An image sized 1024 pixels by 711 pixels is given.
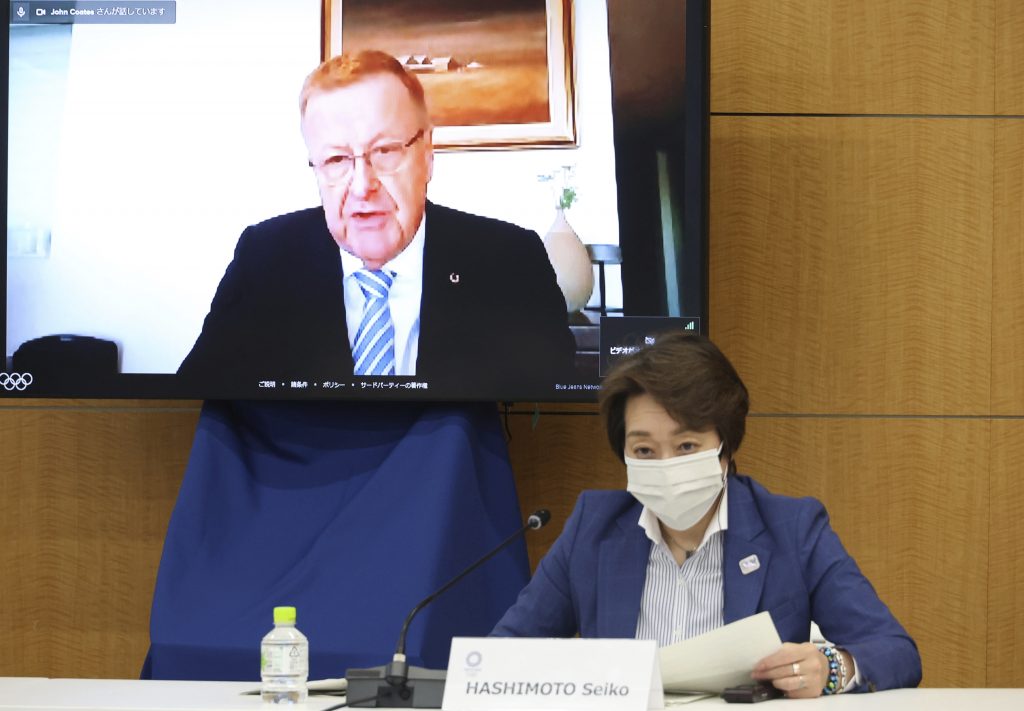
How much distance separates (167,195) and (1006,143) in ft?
7.59

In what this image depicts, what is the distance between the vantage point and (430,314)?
11.6ft

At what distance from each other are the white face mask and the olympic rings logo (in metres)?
1.83

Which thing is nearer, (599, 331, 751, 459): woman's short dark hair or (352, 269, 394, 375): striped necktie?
(599, 331, 751, 459): woman's short dark hair

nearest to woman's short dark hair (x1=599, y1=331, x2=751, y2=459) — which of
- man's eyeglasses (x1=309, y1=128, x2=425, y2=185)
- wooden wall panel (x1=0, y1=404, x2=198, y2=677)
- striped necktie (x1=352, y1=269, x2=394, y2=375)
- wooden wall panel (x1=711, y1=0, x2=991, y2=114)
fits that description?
striped necktie (x1=352, y1=269, x2=394, y2=375)

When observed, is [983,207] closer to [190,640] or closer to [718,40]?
[718,40]

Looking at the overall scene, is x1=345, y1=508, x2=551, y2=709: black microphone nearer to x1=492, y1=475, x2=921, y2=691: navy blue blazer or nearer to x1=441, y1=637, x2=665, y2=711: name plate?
x1=441, y1=637, x2=665, y2=711: name plate

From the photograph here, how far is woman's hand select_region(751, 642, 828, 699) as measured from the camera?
6.89 ft

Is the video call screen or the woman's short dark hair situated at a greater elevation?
the video call screen

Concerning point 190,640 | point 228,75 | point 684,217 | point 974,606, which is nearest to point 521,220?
point 684,217

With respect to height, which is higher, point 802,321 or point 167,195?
point 167,195

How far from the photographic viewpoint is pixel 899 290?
3.91m

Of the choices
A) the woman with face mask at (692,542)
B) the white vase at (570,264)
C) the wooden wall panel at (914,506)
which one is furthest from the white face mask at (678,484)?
the wooden wall panel at (914,506)

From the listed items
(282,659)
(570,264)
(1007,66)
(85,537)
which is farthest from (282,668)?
(1007,66)

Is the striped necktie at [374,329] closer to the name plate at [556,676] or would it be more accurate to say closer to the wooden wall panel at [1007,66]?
the name plate at [556,676]
